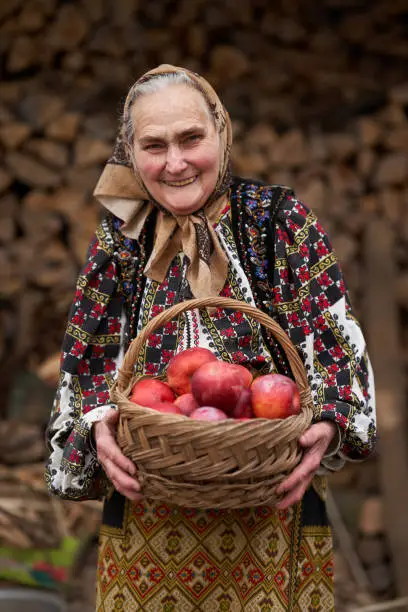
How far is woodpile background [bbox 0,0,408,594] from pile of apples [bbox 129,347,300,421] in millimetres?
2559

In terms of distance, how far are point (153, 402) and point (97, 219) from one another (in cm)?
269

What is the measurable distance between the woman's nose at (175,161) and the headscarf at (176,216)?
122 millimetres

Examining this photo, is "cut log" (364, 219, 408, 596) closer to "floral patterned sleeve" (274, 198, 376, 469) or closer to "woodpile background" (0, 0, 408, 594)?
"woodpile background" (0, 0, 408, 594)

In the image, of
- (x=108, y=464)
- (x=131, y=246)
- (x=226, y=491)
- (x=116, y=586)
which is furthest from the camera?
(x=131, y=246)

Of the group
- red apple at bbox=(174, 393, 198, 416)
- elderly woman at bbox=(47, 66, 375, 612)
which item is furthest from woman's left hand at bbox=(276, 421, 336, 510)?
red apple at bbox=(174, 393, 198, 416)

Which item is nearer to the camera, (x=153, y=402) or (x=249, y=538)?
(x=153, y=402)

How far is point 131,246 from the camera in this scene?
8.40 ft

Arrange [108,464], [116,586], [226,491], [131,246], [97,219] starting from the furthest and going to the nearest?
[97,219]
[131,246]
[116,586]
[108,464]
[226,491]

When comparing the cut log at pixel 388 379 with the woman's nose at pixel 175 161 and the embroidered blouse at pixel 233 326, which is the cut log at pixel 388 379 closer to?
the embroidered blouse at pixel 233 326

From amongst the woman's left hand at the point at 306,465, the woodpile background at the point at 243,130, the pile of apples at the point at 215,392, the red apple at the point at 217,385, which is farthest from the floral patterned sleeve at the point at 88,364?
the woodpile background at the point at 243,130

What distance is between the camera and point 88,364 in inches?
100

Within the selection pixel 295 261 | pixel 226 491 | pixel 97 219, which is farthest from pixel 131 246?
pixel 97 219

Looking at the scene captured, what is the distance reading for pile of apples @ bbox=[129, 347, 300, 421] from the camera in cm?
214

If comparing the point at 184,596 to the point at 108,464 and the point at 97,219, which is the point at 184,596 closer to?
the point at 108,464
